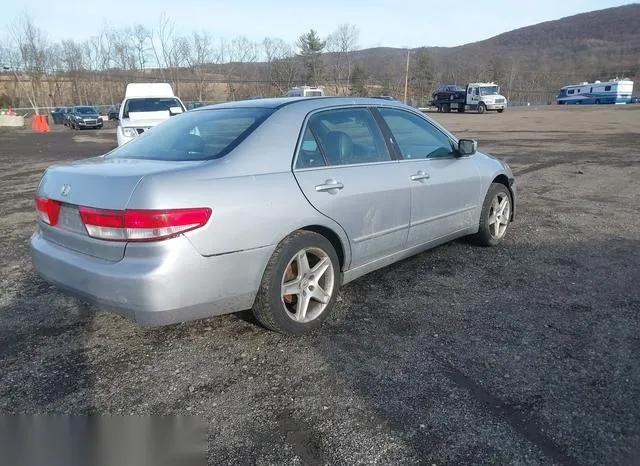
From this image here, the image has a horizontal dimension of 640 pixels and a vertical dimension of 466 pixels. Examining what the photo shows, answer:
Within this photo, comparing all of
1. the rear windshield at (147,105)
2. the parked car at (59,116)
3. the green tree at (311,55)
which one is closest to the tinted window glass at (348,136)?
the rear windshield at (147,105)

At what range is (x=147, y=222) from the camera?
2.57m

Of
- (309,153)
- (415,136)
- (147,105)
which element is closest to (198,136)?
(309,153)

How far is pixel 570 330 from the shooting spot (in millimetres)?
3322

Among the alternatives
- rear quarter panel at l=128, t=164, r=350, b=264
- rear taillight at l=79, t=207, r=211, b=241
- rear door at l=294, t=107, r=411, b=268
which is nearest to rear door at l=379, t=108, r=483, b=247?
rear door at l=294, t=107, r=411, b=268

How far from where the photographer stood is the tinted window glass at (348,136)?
3.50 m

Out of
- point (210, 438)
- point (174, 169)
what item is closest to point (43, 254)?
point (174, 169)

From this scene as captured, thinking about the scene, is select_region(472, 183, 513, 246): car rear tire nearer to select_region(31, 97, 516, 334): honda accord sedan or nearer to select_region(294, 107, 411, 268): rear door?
select_region(31, 97, 516, 334): honda accord sedan

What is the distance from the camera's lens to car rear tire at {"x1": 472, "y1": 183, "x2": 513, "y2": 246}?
498 cm

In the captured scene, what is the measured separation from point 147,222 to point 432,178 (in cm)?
248

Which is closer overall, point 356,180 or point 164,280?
point 164,280

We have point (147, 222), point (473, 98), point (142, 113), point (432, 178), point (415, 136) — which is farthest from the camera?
point (473, 98)

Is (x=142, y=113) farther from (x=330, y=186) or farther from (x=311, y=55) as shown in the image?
(x=311, y=55)

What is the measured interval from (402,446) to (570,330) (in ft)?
5.67

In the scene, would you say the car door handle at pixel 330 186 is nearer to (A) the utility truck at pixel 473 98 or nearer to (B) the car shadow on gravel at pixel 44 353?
(B) the car shadow on gravel at pixel 44 353
